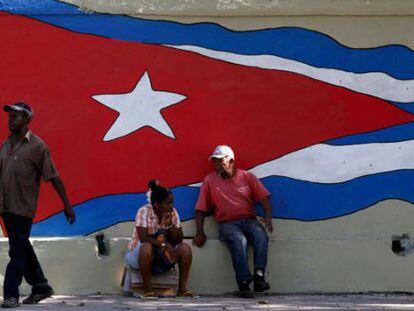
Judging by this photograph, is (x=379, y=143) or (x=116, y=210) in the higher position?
(x=379, y=143)

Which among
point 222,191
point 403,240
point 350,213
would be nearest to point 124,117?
point 222,191

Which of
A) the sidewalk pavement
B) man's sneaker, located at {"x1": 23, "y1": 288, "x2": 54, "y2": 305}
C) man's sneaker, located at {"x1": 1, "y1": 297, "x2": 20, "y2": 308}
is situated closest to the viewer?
man's sneaker, located at {"x1": 1, "y1": 297, "x2": 20, "y2": 308}

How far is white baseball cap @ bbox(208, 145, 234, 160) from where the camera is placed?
9.30 m

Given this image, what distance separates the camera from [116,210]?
9.48 metres

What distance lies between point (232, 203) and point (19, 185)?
215cm

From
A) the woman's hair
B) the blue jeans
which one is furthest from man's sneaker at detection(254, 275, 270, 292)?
the woman's hair

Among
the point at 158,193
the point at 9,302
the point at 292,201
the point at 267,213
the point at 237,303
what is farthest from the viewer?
the point at 292,201

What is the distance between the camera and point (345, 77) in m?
9.60

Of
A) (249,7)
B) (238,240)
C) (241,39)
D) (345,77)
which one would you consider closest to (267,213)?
(238,240)

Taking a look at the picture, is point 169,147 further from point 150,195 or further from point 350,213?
point 350,213

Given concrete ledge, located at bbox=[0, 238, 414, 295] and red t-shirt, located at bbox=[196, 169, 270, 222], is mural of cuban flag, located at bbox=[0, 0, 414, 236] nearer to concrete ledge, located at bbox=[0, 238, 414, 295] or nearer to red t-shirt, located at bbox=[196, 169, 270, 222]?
red t-shirt, located at bbox=[196, 169, 270, 222]

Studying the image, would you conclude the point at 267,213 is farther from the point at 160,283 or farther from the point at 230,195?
the point at 160,283

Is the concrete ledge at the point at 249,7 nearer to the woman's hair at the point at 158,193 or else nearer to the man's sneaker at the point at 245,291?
the woman's hair at the point at 158,193

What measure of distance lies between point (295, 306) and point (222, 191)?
135 cm
